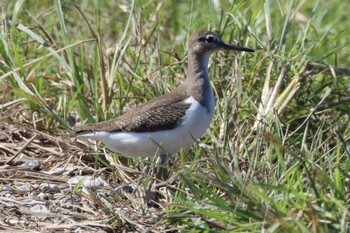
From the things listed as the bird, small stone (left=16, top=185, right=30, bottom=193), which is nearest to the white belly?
the bird

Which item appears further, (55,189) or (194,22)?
(194,22)

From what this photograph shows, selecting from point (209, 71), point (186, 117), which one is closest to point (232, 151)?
point (186, 117)

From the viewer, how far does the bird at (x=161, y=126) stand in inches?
227

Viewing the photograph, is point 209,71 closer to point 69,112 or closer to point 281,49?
point 281,49

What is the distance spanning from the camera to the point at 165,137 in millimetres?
5777

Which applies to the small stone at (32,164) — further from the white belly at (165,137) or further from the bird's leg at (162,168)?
the bird's leg at (162,168)

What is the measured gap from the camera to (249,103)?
6.42 metres

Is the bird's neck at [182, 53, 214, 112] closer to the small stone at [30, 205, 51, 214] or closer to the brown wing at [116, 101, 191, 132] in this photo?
the brown wing at [116, 101, 191, 132]

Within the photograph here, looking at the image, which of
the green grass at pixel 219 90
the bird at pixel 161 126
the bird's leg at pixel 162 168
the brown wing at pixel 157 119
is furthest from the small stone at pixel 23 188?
the bird's leg at pixel 162 168

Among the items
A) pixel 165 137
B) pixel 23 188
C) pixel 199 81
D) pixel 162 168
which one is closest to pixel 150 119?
pixel 165 137

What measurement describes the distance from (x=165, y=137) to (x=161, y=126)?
0.10 m

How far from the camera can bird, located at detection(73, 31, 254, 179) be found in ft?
18.9

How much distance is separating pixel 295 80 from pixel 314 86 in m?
0.51

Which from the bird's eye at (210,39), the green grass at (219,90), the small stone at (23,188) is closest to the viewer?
the green grass at (219,90)
